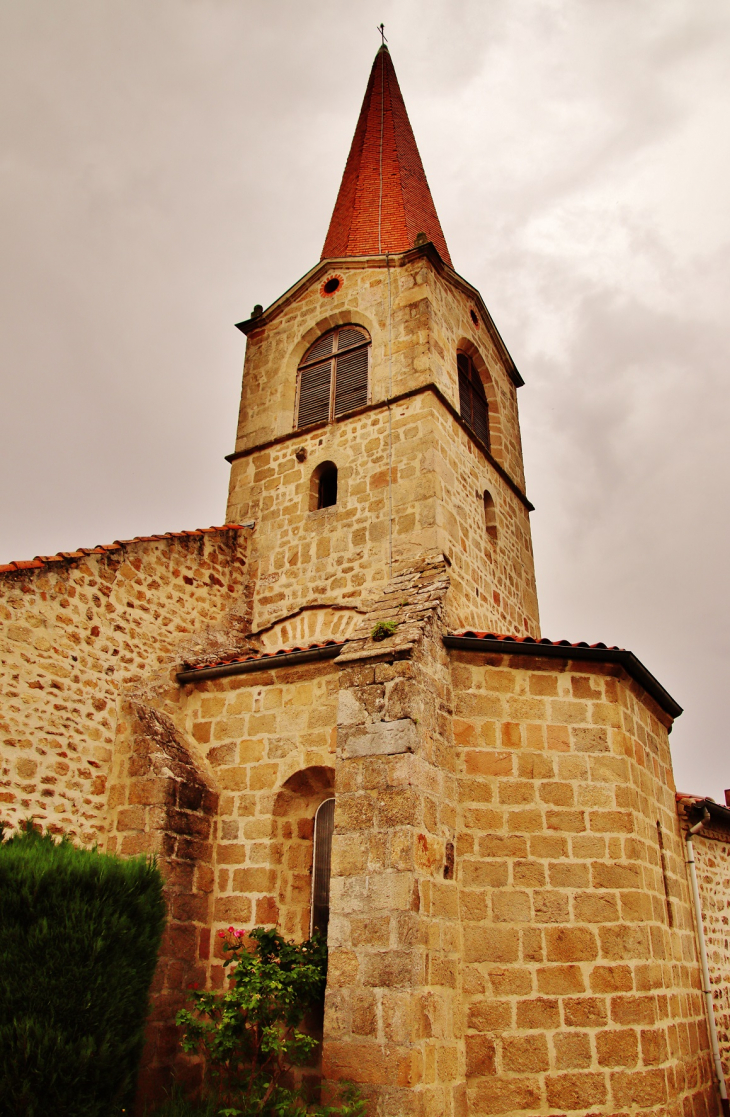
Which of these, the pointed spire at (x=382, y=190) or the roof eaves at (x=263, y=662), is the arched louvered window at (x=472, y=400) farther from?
the roof eaves at (x=263, y=662)

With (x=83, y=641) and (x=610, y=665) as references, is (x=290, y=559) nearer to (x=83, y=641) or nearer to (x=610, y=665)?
(x=83, y=641)

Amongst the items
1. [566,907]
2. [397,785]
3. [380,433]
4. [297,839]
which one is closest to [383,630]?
[397,785]

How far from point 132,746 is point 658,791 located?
5.50 meters

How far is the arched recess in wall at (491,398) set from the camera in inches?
547

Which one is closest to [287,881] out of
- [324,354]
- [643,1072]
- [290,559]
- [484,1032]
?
A: [484,1032]

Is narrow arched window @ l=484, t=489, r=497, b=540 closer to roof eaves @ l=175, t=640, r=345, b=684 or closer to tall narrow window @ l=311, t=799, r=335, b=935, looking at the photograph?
roof eaves @ l=175, t=640, r=345, b=684

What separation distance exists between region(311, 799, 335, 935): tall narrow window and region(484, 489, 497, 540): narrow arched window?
5743 millimetres

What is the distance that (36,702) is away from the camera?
780 centimetres

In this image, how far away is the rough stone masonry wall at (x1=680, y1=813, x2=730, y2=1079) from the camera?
30.0ft

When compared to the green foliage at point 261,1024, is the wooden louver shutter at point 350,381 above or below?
above

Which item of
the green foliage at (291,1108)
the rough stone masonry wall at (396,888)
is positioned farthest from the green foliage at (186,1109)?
the rough stone masonry wall at (396,888)

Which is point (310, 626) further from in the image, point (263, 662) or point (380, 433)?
point (380, 433)

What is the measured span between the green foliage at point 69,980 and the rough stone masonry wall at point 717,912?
21.2ft

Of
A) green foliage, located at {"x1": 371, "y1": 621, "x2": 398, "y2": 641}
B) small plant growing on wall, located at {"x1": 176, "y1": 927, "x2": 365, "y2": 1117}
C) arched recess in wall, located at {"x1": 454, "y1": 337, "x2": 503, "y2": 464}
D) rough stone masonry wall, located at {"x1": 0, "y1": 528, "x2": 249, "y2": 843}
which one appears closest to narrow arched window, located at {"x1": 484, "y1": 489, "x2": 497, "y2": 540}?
arched recess in wall, located at {"x1": 454, "y1": 337, "x2": 503, "y2": 464}
